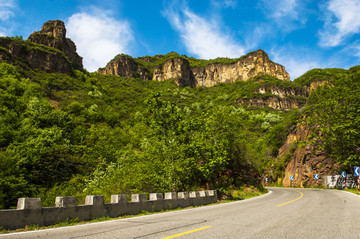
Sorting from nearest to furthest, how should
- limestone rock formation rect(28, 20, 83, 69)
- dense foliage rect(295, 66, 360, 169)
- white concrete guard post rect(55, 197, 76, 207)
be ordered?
white concrete guard post rect(55, 197, 76, 207) → dense foliage rect(295, 66, 360, 169) → limestone rock formation rect(28, 20, 83, 69)

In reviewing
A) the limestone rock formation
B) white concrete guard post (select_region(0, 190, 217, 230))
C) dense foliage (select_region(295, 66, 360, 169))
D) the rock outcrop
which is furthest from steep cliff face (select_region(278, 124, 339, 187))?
the limestone rock formation

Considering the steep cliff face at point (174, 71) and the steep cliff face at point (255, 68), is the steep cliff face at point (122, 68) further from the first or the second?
the steep cliff face at point (255, 68)

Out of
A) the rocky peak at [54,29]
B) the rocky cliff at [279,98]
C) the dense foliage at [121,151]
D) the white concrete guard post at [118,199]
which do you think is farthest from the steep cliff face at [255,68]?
the white concrete guard post at [118,199]

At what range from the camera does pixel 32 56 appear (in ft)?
320

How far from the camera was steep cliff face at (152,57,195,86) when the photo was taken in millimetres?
189125

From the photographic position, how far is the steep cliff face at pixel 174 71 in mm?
189125

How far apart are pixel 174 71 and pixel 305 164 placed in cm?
15920

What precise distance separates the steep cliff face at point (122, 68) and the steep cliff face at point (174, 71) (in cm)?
1357

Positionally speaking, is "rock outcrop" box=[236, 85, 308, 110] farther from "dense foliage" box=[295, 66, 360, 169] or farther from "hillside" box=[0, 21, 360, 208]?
"dense foliage" box=[295, 66, 360, 169]

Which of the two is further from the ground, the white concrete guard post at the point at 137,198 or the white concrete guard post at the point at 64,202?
the white concrete guard post at the point at 64,202

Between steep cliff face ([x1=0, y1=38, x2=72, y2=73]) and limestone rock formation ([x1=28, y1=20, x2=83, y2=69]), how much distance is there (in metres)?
→ 18.4

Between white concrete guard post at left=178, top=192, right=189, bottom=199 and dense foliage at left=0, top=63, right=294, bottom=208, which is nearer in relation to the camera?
white concrete guard post at left=178, top=192, right=189, bottom=199

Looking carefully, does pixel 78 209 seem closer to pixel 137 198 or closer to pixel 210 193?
pixel 137 198

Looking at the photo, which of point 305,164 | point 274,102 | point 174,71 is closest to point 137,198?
point 305,164
